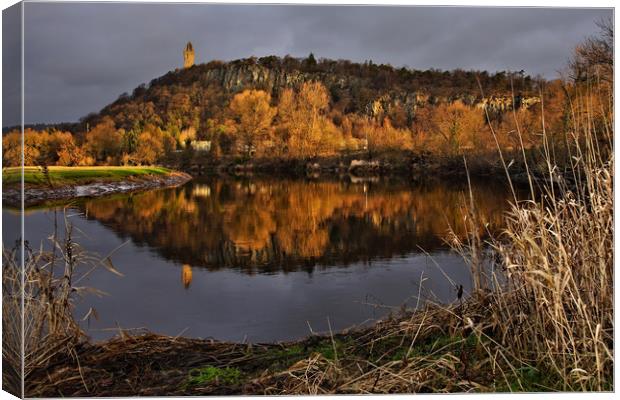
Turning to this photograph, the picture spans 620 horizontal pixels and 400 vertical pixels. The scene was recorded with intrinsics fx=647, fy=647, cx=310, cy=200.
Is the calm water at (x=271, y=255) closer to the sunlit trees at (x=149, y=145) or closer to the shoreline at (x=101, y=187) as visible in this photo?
the shoreline at (x=101, y=187)

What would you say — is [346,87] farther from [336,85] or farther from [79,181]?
[79,181]

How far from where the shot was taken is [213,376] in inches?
137

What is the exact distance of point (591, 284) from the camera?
3.34m

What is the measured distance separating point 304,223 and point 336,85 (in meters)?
1.29

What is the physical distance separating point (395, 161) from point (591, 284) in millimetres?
2313

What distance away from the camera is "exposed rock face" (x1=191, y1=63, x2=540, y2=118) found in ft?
15.9

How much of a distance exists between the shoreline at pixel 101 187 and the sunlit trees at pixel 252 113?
747mm

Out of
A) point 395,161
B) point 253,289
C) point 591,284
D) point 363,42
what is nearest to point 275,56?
point 363,42

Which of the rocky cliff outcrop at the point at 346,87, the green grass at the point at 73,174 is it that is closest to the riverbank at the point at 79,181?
the green grass at the point at 73,174

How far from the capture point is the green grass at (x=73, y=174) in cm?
326

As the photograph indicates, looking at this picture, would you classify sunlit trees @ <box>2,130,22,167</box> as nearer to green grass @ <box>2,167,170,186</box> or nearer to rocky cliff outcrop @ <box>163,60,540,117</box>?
green grass @ <box>2,167,170,186</box>

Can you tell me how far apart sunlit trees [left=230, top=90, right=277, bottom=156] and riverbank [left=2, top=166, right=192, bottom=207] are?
0.77 m

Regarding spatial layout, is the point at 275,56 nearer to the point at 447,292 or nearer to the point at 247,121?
the point at 247,121

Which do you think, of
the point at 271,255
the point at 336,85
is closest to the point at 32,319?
the point at 271,255
